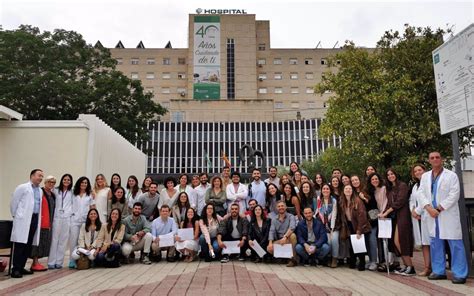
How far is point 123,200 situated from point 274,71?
62.9 metres

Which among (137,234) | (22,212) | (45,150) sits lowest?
(137,234)

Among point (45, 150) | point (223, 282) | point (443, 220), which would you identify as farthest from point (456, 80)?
point (45, 150)

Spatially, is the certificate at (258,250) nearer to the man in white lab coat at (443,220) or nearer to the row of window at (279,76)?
the man in white lab coat at (443,220)

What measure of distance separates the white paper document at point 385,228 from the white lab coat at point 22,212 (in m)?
5.79

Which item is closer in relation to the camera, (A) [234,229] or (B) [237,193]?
(A) [234,229]

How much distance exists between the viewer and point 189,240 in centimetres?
807

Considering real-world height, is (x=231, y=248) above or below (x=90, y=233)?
below

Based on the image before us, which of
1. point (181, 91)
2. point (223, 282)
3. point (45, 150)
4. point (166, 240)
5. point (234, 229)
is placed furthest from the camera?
point (181, 91)

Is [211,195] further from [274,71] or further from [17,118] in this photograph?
[274,71]

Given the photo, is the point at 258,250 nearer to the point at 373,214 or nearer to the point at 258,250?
the point at 258,250

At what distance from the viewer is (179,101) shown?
61.1 m

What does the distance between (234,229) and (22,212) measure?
3774 millimetres

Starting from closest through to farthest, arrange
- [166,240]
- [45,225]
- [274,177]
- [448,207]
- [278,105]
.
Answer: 1. [448,207]
2. [45,225]
3. [166,240]
4. [274,177]
5. [278,105]

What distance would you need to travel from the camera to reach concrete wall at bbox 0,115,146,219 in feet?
38.4
